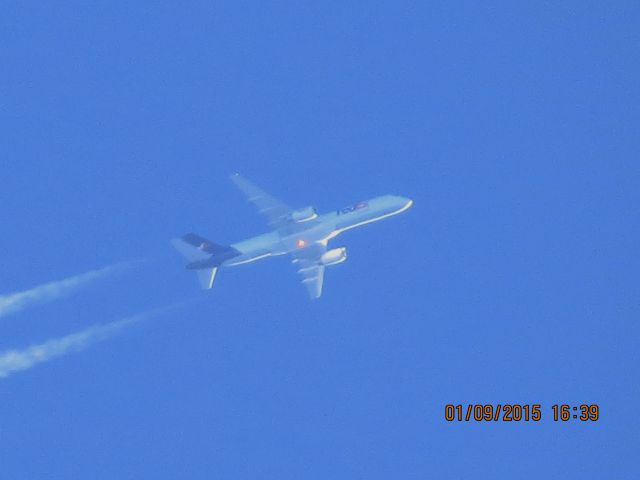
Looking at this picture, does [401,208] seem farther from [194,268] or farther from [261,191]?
[194,268]

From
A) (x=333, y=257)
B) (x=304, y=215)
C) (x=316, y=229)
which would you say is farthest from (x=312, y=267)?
(x=304, y=215)

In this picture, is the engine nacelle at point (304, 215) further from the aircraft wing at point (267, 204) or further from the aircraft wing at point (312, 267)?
the aircraft wing at point (312, 267)

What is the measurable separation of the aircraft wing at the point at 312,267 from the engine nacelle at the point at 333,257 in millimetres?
367

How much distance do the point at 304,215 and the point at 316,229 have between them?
74.6 inches

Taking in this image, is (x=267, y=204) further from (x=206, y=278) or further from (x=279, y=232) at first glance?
(x=206, y=278)

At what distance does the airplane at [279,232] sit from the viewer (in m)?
65.2

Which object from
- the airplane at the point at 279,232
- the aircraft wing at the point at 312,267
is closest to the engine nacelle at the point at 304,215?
the airplane at the point at 279,232

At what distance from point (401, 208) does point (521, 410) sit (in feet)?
49.3

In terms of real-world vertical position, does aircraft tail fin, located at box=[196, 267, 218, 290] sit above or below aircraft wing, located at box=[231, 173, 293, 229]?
below

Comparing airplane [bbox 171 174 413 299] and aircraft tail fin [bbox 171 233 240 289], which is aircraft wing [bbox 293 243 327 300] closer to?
airplane [bbox 171 174 413 299]

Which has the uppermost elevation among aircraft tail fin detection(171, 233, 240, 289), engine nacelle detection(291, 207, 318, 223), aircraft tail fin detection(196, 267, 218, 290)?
engine nacelle detection(291, 207, 318, 223)

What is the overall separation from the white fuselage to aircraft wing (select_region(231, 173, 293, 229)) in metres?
0.73

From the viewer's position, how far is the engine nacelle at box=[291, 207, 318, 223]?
64.6 meters

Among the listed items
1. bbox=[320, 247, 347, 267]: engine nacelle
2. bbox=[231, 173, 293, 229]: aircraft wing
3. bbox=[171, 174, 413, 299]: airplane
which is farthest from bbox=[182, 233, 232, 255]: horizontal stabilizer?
bbox=[320, 247, 347, 267]: engine nacelle
